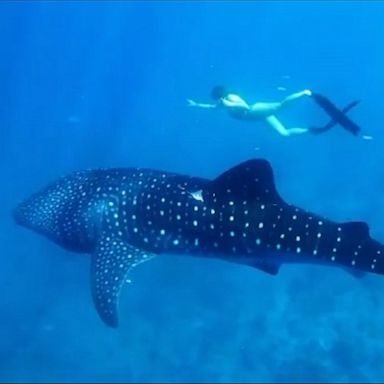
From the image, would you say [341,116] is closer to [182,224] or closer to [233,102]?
[233,102]

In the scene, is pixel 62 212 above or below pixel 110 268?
above

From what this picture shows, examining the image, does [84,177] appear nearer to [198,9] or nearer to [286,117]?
[286,117]

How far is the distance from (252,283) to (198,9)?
134 metres

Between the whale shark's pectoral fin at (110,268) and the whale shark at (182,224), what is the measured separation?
14 mm

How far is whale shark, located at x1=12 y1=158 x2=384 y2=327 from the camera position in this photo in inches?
257

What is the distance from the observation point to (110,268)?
7605 millimetres

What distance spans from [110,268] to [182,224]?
125cm

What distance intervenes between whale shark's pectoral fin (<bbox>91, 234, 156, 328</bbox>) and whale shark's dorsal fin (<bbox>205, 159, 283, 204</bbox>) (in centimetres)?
166

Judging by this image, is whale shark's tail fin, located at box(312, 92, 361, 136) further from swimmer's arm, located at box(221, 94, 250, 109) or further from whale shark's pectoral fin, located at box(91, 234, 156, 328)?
whale shark's pectoral fin, located at box(91, 234, 156, 328)

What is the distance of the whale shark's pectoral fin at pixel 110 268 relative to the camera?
24.3 ft

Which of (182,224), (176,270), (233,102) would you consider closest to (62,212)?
(182,224)

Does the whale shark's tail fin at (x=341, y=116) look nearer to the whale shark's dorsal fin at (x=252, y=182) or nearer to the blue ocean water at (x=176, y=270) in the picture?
the blue ocean water at (x=176, y=270)

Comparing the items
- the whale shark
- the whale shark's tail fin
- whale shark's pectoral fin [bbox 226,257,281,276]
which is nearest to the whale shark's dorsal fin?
the whale shark

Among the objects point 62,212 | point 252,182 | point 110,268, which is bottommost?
point 110,268
